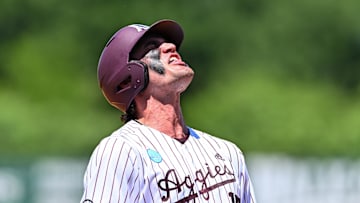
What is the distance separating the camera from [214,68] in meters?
25.6

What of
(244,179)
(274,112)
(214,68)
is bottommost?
(274,112)

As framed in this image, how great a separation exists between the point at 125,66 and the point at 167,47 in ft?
0.62

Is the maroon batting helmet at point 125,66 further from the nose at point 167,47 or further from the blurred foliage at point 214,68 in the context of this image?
the blurred foliage at point 214,68

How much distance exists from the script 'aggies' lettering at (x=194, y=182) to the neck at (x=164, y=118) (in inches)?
7.8

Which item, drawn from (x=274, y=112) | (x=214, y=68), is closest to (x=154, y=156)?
(x=274, y=112)

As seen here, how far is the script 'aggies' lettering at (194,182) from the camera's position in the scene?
395 centimetres

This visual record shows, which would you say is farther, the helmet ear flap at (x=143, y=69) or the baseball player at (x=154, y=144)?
the helmet ear flap at (x=143, y=69)

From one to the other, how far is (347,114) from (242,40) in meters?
4.11

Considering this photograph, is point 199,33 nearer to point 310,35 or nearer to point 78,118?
point 310,35

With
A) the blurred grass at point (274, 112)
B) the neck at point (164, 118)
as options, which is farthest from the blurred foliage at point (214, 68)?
the neck at point (164, 118)

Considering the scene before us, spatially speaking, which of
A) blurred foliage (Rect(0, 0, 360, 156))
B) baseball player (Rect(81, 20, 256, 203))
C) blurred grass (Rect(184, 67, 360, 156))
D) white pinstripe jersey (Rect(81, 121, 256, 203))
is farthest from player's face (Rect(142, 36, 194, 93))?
blurred foliage (Rect(0, 0, 360, 156))

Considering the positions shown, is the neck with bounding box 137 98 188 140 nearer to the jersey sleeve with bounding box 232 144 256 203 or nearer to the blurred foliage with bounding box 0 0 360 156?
the jersey sleeve with bounding box 232 144 256 203

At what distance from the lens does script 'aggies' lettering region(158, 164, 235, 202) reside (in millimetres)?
3954

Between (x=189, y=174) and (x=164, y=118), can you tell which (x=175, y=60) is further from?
(x=189, y=174)
